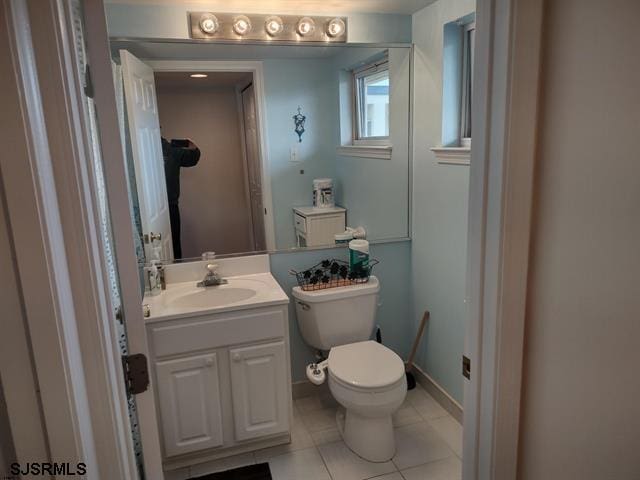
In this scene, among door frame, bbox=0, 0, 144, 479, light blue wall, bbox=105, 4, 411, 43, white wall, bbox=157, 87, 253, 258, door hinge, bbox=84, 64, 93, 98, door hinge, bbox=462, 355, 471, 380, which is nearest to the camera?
door frame, bbox=0, 0, 144, 479

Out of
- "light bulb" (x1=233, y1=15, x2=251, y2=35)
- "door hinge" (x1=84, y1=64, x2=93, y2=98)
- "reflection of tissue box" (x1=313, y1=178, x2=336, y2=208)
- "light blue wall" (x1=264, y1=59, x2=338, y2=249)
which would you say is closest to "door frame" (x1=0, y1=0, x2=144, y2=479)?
"door hinge" (x1=84, y1=64, x2=93, y2=98)

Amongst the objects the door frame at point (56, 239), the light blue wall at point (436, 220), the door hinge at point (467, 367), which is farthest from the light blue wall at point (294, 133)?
the door frame at point (56, 239)

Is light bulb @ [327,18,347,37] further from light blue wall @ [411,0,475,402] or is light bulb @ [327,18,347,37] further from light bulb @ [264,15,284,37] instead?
light blue wall @ [411,0,475,402]

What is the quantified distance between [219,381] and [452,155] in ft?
4.93

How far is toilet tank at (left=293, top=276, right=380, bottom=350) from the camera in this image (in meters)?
2.29

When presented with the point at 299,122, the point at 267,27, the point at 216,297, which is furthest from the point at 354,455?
the point at 267,27

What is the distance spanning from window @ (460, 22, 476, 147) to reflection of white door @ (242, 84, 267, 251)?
1.05m

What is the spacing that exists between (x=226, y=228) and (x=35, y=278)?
67.1 inches

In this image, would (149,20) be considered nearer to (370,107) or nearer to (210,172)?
(210,172)

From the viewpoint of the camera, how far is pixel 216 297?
219cm

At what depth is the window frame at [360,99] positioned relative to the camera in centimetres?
249

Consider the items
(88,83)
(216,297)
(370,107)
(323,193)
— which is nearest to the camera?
(88,83)

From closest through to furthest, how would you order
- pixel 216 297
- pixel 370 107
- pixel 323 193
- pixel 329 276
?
pixel 216 297 < pixel 329 276 < pixel 323 193 < pixel 370 107

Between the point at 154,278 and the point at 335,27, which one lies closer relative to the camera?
the point at 154,278
